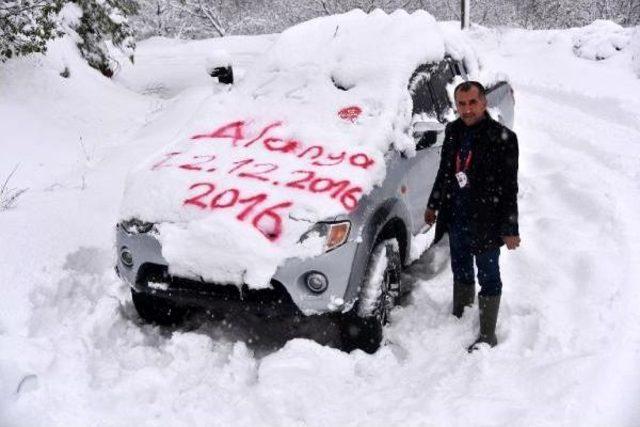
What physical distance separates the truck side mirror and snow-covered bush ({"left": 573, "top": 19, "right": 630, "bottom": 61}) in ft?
30.0

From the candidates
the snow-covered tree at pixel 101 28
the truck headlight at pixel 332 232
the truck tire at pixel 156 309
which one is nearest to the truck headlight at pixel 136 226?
the truck tire at pixel 156 309

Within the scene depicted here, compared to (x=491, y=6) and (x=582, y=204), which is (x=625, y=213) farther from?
(x=491, y=6)

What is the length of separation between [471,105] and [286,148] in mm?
1282

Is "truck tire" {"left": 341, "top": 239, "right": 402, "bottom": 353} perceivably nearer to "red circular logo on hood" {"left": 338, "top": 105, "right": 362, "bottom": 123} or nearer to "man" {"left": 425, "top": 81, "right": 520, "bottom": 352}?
"man" {"left": 425, "top": 81, "right": 520, "bottom": 352}

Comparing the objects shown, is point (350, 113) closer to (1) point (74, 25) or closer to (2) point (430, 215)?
(2) point (430, 215)

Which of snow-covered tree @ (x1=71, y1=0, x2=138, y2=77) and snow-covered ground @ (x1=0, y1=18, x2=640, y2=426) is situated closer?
snow-covered ground @ (x1=0, y1=18, x2=640, y2=426)

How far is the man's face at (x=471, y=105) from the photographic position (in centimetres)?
316

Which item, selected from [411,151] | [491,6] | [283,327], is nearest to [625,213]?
[411,151]

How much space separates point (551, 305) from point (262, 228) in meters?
1.87

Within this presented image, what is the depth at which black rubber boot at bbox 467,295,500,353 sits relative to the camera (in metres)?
3.47

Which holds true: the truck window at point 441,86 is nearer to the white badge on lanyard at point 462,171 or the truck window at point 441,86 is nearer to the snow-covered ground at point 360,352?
the snow-covered ground at point 360,352

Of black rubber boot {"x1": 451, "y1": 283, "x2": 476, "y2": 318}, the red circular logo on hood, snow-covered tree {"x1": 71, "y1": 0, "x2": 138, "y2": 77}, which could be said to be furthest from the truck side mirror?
snow-covered tree {"x1": 71, "y1": 0, "x2": 138, "y2": 77}

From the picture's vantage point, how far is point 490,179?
325cm

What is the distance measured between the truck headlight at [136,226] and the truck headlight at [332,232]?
36.8 inches
